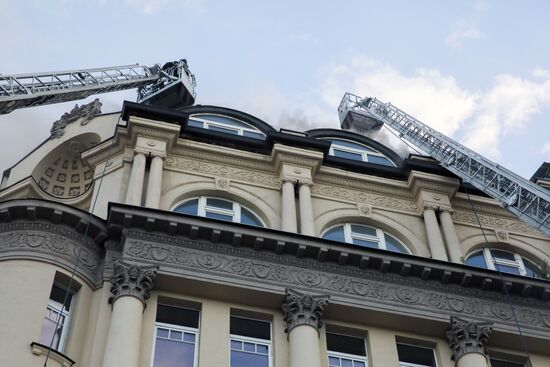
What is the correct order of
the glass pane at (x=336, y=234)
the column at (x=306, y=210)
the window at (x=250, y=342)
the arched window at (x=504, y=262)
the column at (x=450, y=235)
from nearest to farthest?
the window at (x=250, y=342) < the column at (x=306, y=210) < the column at (x=450, y=235) < the glass pane at (x=336, y=234) < the arched window at (x=504, y=262)

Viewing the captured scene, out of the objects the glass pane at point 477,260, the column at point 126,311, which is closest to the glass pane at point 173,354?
the column at point 126,311

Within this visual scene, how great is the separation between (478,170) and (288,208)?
311 inches

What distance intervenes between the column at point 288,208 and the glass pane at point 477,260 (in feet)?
21.0

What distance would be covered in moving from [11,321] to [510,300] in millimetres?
14540

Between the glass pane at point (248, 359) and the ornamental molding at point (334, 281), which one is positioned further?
the ornamental molding at point (334, 281)

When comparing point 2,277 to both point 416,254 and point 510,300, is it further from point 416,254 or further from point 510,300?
point 510,300

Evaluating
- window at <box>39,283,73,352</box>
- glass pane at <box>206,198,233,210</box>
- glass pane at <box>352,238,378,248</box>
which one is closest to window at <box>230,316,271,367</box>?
window at <box>39,283,73,352</box>

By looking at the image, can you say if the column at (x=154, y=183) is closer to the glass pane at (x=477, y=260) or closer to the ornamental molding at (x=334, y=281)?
the ornamental molding at (x=334, y=281)

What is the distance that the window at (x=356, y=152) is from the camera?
1206 inches

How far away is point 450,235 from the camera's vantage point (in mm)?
26844

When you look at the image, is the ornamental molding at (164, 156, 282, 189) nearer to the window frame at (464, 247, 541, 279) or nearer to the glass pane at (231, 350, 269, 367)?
the glass pane at (231, 350, 269, 367)

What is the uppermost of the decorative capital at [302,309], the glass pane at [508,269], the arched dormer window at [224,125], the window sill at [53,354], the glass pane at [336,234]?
the arched dormer window at [224,125]

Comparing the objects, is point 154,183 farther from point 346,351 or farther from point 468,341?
point 468,341

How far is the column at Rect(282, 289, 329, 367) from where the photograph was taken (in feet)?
68.7
